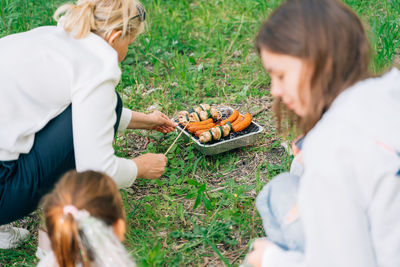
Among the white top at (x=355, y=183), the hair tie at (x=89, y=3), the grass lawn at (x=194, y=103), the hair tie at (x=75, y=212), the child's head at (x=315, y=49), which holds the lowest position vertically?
the grass lawn at (x=194, y=103)

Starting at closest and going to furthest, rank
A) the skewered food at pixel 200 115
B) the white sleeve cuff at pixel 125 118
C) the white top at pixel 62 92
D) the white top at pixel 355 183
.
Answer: the white top at pixel 355 183, the white top at pixel 62 92, the white sleeve cuff at pixel 125 118, the skewered food at pixel 200 115

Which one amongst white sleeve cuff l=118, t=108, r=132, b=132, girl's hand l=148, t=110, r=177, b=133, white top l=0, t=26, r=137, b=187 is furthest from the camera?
girl's hand l=148, t=110, r=177, b=133

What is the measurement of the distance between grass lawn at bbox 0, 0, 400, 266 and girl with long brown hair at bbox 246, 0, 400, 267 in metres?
0.68

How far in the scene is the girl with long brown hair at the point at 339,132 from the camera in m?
1.31

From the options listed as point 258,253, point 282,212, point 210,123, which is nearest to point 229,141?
point 210,123

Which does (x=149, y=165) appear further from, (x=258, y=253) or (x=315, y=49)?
(x=315, y=49)

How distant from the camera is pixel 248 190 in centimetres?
245

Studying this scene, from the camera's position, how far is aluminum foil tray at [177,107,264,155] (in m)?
2.59

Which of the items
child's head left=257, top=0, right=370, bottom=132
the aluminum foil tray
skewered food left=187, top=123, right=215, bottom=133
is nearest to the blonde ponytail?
child's head left=257, top=0, right=370, bottom=132

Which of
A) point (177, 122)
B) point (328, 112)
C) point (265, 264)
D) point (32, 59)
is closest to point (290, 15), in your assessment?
point (328, 112)

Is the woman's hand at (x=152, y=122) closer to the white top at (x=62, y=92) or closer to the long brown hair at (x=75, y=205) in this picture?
the white top at (x=62, y=92)

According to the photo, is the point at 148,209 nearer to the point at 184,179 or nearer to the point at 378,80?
the point at 184,179

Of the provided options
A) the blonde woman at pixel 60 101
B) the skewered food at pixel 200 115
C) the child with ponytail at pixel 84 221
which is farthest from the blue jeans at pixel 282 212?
the skewered food at pixel 200 115

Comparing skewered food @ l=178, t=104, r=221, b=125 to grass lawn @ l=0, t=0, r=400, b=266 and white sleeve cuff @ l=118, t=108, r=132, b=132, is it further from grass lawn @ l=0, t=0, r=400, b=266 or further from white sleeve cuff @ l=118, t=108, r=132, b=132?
white sleeve cuff @ l=118, t=108, r=132, b=132
